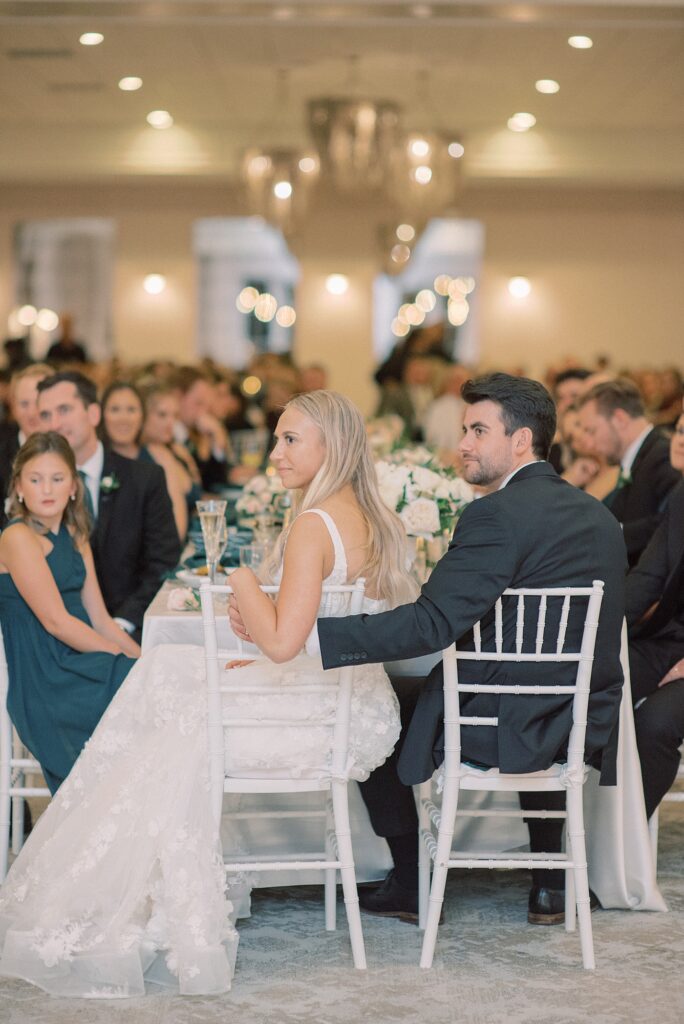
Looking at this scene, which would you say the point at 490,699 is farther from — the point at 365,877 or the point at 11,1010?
the point at 11,1010

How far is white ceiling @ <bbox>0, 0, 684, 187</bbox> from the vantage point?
26.2 ft

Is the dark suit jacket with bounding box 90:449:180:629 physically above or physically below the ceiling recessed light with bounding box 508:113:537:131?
below

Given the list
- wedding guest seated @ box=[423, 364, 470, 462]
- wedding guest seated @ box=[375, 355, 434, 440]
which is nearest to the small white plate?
wedding guest seated @ box=[423, 364, 470, 462]

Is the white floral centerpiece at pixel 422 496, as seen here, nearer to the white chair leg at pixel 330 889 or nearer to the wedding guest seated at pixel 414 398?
the white chair leg at pixel 330 889

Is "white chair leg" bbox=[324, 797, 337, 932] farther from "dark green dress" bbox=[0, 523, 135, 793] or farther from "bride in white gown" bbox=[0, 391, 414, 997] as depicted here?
"dark green dress" bbox=[0, 523, 135, 793]

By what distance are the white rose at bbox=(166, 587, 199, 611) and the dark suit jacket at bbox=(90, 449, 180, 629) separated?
1.15 m

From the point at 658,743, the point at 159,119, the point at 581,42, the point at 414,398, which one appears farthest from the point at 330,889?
the point at 159,119

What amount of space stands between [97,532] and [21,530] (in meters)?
1.15

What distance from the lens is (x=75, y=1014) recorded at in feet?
9.32

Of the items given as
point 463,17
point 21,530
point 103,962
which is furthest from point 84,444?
point 463,17

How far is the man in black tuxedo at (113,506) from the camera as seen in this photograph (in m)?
4.77

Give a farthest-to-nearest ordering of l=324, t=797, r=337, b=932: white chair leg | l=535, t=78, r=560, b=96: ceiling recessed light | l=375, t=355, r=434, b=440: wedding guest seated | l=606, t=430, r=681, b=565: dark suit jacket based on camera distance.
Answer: l=375, t=355, r=434, b=440: wedding guest seated
l=535, t=78, r=560, b=96: ceiling recessed light
l=606, t=430, r=681, b=565: dark suit jacket
l=324, t=797, r=337, b=932: white chair leg

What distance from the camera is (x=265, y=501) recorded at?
4.93 m

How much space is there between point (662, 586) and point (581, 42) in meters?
6.59
